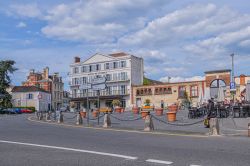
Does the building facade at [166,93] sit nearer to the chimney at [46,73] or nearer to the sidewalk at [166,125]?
the chimney at [46,73]

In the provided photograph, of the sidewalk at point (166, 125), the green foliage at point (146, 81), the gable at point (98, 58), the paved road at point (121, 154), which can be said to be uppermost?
the gable at point (98, 58)

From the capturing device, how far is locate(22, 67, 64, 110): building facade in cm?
13625

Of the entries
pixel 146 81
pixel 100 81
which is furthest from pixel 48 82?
pixel 100 81

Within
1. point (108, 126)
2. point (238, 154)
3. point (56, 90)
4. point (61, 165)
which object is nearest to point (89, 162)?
point (61, 165)

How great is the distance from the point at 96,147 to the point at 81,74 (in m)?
99.3

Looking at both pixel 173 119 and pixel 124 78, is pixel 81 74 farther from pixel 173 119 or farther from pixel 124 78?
pixel 173 119

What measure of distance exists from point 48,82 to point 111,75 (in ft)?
122

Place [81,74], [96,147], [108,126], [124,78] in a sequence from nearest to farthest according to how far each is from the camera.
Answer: [96,147], [108,126], [124,78], [81,74]

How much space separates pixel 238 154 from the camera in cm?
1080

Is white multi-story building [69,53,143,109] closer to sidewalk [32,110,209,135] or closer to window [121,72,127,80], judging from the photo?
window [121,72,127,80]

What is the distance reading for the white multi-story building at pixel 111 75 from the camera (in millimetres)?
103688

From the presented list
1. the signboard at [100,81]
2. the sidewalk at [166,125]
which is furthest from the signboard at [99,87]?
the sidewalk at [166,125]

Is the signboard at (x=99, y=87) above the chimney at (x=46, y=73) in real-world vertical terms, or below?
below

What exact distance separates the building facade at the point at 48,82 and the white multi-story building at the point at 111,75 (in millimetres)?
24275
